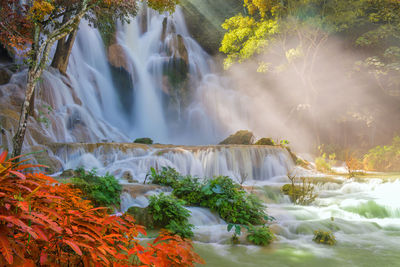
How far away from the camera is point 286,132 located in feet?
71.2

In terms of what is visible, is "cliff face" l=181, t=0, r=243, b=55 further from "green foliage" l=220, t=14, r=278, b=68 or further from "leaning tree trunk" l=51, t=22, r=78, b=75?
"leaning tree trunk" l=51, t=22, r=78, b=75

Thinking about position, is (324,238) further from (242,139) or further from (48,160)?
(242,139)

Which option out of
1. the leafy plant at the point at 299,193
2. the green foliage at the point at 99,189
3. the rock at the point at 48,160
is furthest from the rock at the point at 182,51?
the green foliage at the point at 99,189

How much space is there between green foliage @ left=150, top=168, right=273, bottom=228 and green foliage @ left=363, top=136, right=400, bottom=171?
490 inches

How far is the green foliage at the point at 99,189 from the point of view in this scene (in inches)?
186

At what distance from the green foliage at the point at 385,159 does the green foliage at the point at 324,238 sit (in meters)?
12.6

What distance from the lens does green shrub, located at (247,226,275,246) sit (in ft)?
12.9

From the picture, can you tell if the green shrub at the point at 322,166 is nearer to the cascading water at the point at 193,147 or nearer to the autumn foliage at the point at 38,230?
the cascading water at the point at 193,147

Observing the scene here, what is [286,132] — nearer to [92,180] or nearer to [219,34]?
[219,34]

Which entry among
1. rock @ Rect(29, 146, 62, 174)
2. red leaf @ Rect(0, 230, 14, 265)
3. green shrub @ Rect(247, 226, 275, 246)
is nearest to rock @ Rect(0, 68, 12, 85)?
rock @ Rect(29, 146, 62, 174)

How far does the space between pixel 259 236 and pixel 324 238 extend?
112 centimetres

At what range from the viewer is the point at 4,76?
37.6 ft

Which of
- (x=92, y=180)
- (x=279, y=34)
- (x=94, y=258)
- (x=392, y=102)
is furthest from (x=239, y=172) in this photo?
(x=392, y=102)

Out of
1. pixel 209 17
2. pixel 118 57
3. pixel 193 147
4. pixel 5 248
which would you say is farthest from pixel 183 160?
pixel 209 17
